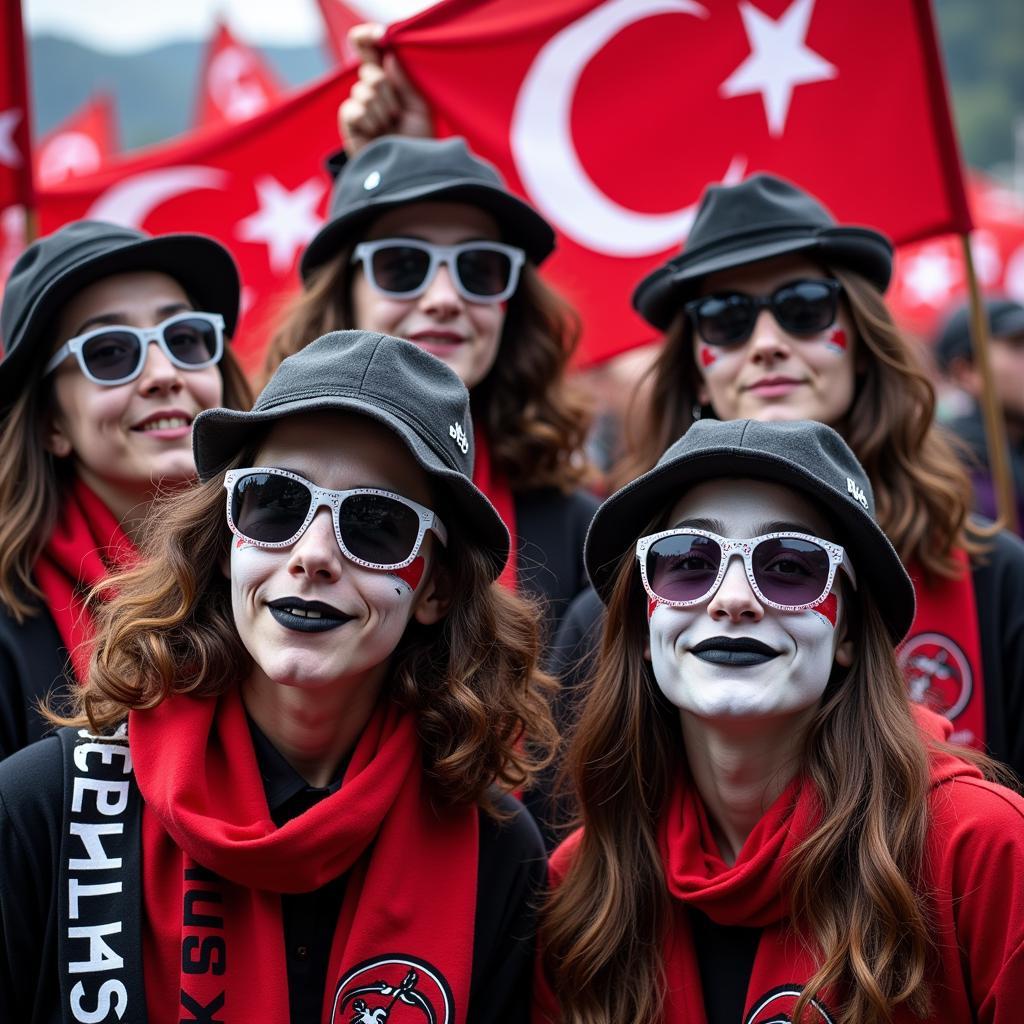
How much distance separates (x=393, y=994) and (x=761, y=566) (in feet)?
3.85

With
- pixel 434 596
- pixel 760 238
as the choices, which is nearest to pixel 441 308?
pixel 760 238

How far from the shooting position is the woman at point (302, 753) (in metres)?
3.04

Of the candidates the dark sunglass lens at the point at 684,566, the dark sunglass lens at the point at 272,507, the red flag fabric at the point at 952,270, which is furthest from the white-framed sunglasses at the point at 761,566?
the red flag fabric at the point at 952,270

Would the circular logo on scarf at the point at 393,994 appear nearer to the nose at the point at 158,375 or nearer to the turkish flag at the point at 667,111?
the nose at the point at 158,375

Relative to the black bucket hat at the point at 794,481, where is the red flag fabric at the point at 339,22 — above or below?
above

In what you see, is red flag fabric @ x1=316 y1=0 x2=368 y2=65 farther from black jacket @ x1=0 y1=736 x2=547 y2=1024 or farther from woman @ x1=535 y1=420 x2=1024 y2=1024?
black jacket @ x1=0 y1=736 x2=547 y2=1024

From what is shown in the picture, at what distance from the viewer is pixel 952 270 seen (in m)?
14.4

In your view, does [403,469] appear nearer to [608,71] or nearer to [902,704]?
[902,704]

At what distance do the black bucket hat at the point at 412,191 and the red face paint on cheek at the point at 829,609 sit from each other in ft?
6.20

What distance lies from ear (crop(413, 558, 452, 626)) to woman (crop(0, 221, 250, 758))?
38.6 inches

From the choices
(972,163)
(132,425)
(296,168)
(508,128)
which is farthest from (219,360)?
(972,163)

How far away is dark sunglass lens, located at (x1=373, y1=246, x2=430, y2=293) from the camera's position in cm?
450

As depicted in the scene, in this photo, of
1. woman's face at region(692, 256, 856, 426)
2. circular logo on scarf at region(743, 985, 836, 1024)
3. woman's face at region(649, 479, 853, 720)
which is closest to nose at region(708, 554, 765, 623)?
woman's face at region(649, 479, 853, 720)

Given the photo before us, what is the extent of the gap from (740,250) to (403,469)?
1.50 meters
